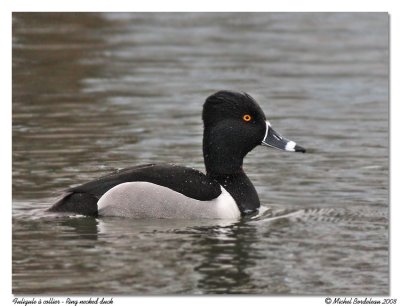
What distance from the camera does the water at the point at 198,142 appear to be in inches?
411

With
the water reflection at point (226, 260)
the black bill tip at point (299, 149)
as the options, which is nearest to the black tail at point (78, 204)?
the water reflection at point (226, 260)

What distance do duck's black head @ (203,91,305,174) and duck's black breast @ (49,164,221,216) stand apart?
1.65 ft

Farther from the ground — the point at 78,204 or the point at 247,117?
the point at 247,117

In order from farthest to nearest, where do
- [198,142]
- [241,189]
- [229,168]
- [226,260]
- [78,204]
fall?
[198,142] < [229,168] < [241,189] < [78,204] < [226,260]

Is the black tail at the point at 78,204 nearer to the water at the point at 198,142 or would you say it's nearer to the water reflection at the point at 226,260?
the water at the point at 198,142

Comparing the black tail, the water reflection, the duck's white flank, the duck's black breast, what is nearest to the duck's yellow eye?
the duck's black breast

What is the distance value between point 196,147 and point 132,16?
10.1 metres

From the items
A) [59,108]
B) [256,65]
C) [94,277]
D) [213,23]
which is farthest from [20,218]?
[213,23]

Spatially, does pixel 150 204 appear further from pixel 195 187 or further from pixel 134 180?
pixel 195 187

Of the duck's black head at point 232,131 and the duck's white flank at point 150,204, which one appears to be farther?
the duck's black head at point 232,131

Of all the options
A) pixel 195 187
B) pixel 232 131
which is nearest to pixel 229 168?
pixel 232 131

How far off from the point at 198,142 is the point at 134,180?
3211 mm

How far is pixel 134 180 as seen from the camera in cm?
1207

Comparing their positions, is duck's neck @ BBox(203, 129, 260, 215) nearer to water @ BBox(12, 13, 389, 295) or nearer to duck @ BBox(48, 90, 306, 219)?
duck @ BBox(48, 90, 306, 219)
